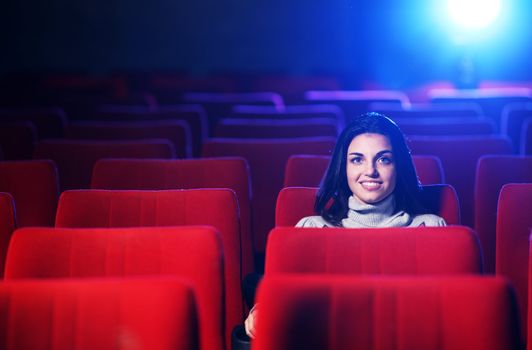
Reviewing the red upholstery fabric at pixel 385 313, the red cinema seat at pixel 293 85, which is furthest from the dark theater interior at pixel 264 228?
the red cinema seat at pixel 293 85

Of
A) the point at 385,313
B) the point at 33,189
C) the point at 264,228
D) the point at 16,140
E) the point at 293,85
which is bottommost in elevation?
the point at 264,228

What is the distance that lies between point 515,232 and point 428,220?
24 cm

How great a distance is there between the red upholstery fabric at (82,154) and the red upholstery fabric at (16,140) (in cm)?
63

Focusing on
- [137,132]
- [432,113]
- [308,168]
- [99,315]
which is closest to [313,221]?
[308,168]

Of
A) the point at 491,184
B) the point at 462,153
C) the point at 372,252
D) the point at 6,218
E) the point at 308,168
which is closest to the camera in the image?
the point at 372,252

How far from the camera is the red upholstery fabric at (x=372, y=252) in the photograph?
5.18ft

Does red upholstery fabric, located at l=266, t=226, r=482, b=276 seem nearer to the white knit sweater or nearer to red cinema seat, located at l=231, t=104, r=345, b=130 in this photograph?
the white knit sweater

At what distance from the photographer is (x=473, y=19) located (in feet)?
28.2

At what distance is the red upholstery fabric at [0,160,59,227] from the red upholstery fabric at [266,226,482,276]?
1.14m

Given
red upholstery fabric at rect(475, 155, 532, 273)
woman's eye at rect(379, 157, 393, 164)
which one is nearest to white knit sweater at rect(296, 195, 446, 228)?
woman's eye at rect(379, 157, 393, 164)

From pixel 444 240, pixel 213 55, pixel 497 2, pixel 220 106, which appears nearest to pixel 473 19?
pixel 497 2

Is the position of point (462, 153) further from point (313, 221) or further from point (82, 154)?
point (82, 154)

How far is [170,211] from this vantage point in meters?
2.03

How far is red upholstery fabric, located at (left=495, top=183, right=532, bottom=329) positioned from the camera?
1.97m
